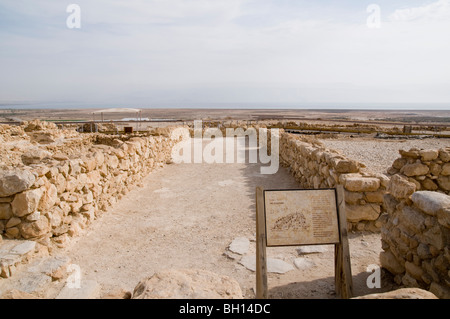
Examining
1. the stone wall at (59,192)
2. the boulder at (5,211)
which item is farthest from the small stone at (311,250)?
the boulder at (5,211)

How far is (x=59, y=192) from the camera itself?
496 cm

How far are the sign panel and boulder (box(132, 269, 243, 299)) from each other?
24.9 inches

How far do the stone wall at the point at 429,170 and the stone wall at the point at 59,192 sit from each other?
576cm

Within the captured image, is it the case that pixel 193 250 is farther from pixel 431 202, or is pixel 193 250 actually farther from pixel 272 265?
pixel 431 202

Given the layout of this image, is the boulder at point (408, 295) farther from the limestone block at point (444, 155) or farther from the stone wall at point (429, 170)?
the limestone block at point (444, 155)

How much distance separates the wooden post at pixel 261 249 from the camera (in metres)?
3.11

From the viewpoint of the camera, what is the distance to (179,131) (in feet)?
56.6

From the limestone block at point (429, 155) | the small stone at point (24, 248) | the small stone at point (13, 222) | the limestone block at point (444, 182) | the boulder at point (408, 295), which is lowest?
the small stone at point (24, 248)

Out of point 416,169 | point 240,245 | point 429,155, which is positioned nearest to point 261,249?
point 240,245

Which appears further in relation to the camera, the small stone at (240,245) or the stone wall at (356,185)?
the stone wall at (356,185)

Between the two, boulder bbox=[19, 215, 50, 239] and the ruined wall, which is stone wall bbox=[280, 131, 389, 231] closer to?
the ruined wall

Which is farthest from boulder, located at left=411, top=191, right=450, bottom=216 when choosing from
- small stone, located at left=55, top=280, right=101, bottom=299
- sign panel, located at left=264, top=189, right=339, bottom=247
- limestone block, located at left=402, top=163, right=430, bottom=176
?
small stone, located at left=55, top=280, right=101, bottom=299

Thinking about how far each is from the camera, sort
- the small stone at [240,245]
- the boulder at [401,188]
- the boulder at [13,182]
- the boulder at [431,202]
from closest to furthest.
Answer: the boulder at [431,202]
the boulder at [401,188]
the boulder at [13,182]
the small stone at [240,245]
